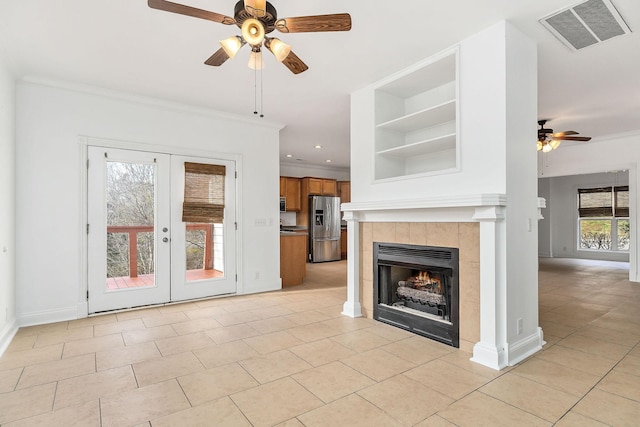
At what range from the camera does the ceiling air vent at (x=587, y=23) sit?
2.43 m

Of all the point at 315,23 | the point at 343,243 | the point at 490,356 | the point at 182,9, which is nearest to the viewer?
the point at 182,9

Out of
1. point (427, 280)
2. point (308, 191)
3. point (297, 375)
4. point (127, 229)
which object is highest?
point (308, 191)

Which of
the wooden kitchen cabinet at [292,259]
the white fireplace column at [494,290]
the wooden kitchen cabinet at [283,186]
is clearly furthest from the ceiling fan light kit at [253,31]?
the wooden kitchen cabinet at [283,186]

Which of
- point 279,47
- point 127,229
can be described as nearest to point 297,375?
point 279,47

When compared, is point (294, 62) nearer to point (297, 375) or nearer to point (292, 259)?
point (297, 375)

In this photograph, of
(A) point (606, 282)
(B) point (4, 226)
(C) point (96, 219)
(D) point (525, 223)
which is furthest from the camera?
(A) point (606, 282)

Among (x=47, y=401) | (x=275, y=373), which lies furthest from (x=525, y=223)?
(x=47, y=401)

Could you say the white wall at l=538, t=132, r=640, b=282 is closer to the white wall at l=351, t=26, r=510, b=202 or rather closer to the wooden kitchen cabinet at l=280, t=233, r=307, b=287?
the white wall at l=351, t=26, r=510, b=202

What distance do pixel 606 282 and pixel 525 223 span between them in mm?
4876

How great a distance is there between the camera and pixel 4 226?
3.11 m

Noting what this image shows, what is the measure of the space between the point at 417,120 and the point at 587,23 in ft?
4.83

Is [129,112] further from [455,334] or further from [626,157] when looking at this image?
[626,157]

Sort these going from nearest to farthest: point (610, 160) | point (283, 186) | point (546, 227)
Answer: point (610, 160) < point (283, 186) < point (546, 227)

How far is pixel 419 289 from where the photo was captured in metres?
3.52
